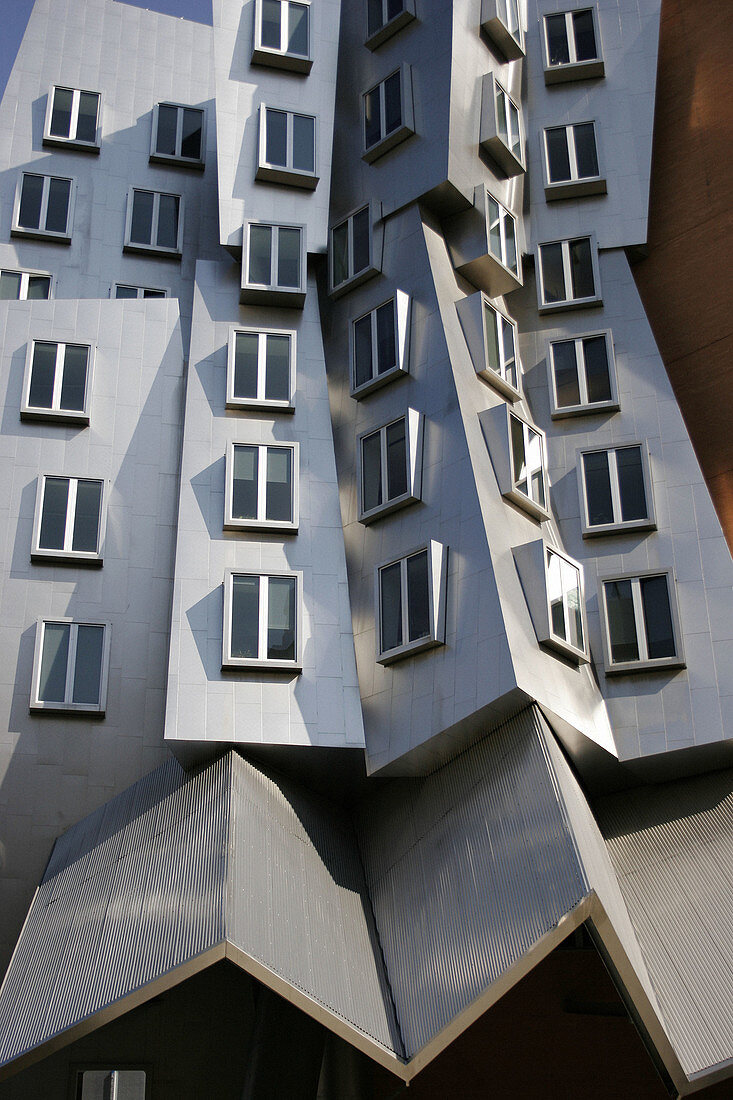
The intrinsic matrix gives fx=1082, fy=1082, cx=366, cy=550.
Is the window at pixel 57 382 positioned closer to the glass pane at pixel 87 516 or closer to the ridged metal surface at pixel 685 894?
the glass pane at pixel 87 516

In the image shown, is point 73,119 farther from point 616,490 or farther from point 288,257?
point 616,490

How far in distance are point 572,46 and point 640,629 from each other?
16.8 metres

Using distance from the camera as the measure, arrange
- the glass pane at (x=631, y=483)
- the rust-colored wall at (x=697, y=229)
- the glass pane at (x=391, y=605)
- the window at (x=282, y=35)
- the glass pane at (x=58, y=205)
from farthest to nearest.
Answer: the glass pane at (x=58, y=205) < the window at (x=282, y=35) < the rust-colored wall at (x=697, y=229) < the glass pane at (x=631, y=483) < the glass pane at (x=391, y=605)

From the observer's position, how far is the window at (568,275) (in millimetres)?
26906

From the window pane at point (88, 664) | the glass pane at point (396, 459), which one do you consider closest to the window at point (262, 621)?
the glass pane at point (396, 459)

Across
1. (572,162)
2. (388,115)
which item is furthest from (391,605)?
(572,162)

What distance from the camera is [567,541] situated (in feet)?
80.3

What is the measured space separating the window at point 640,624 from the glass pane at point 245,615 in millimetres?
7406

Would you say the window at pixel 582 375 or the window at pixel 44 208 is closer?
the window at pixel 582 375

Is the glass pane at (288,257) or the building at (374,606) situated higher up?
the glass pane at (288,257)

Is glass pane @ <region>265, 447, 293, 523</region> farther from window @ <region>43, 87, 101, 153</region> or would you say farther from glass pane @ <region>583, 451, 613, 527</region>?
window @ <region>43, 87, 101, 153</region>

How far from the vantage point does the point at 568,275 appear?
2728 centimetres

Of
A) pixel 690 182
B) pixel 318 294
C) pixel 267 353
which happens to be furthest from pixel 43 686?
pixel 690 182

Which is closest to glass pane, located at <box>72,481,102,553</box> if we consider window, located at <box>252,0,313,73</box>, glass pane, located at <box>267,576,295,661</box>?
glass pane, located at <box>267,576,295,661</box>
